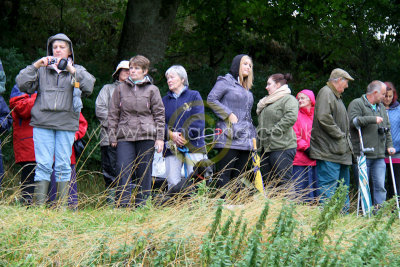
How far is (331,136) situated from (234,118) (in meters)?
1.69

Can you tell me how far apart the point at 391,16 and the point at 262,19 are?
120 inches

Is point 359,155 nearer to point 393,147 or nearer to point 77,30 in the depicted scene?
point 393,147

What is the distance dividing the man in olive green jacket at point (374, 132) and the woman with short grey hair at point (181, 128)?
2.70 meters

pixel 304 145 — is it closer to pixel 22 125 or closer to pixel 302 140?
pixel 302 140

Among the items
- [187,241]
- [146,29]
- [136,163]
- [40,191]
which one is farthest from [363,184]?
[146,29]

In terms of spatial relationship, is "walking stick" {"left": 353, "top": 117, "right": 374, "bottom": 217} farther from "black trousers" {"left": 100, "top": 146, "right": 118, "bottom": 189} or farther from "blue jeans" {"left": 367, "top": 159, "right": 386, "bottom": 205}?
"black trousers" {"left": 100, "top": 146, "right": 118, "bottom": 189}

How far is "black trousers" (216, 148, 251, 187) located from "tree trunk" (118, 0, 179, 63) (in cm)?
454

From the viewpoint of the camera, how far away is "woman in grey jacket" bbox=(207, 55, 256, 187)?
7375 mm

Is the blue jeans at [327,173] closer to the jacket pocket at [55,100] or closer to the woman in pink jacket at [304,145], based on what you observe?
the woman in pink jacket at [304,145]

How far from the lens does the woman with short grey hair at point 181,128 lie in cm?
735

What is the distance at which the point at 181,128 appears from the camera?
24.5 feet

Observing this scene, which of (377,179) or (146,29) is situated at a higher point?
(146,29)

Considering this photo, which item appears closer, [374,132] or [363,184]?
[363,184]

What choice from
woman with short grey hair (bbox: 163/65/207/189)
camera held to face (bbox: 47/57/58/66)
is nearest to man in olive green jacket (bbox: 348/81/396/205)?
woman with short grey hair (bbox: 163/65/207/189)
